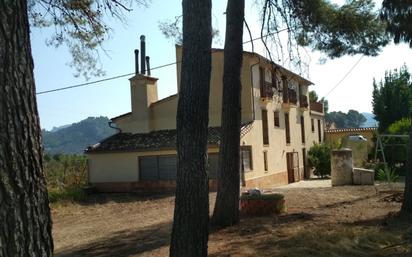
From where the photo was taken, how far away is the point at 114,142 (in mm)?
29938

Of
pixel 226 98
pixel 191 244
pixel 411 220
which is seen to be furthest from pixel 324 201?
pixel 191 244

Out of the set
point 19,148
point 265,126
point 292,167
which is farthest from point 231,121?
point 292,167

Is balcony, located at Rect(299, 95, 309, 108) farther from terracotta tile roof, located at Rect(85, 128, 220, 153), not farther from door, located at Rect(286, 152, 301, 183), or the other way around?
terracotta tile roof, located at Rect(85, 128, 220, 153)

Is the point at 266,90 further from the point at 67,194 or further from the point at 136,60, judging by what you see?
the point at 67,194

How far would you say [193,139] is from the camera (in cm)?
675

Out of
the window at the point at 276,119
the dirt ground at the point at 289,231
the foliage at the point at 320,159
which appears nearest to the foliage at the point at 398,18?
the dirt ground at the point at 289,231

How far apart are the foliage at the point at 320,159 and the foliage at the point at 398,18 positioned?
80.9 feet

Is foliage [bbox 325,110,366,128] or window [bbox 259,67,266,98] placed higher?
foliage [bbox 325,110,366,128]

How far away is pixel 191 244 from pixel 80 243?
6.40 meters

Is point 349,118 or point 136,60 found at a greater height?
point 349,118

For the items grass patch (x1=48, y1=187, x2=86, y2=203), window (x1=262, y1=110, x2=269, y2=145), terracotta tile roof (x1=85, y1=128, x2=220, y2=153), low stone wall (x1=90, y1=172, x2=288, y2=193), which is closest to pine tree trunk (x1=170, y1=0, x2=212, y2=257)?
grass patch (x1=48, y1=187, x2=86, y2=203)

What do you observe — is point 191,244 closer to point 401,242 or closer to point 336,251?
point 336,251

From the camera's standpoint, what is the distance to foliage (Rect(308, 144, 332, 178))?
37844 mm

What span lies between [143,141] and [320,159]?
15157mm
